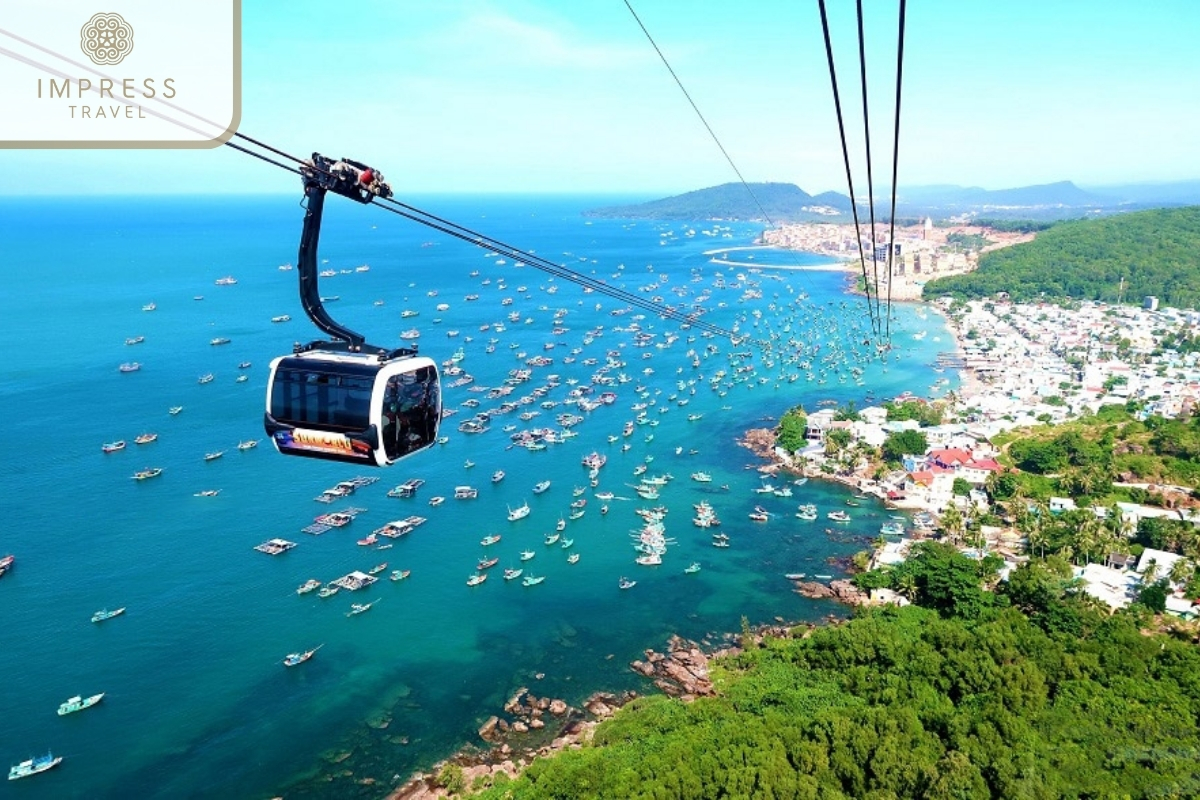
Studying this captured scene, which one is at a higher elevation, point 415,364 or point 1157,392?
point 415,364

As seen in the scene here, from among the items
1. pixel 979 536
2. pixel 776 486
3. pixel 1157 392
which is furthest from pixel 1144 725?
pixel 1157 392

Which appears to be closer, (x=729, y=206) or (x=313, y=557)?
(x=313, y=557)

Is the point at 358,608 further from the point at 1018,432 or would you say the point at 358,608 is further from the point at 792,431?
the point at 1018,432

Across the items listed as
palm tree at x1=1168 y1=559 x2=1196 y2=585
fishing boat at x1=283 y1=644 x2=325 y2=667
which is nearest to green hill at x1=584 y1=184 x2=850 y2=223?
palm tree at x1=1168 y1=559 x2=1196 y2=585

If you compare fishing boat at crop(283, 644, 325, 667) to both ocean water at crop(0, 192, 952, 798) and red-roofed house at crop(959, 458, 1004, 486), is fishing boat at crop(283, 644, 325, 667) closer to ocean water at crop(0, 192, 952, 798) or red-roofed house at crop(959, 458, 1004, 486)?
ocean water at crop(0, 192, 952, 798)

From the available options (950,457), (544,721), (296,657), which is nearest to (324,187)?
(544,721)

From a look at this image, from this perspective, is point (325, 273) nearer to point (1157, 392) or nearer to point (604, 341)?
point (604, 341)
